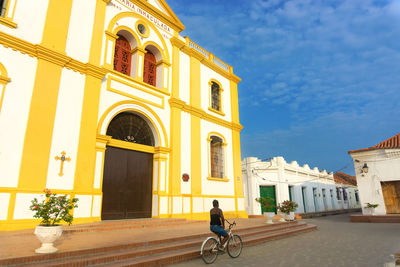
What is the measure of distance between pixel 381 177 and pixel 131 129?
16.0 meters

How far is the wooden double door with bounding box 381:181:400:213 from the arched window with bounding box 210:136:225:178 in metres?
10.7

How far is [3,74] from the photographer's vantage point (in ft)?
25.8

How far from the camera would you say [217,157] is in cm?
1581

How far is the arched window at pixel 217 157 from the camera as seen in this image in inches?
605

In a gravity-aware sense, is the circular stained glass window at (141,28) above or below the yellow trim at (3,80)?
above

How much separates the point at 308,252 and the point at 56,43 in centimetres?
1086

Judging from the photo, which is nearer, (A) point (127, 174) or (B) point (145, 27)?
(A) point (127, 174)

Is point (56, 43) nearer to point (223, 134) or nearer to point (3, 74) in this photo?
point (3, 74)

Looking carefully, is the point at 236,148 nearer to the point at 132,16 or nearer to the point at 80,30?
the point at 132,16

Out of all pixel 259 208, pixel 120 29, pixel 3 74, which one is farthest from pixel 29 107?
pixel 259 208

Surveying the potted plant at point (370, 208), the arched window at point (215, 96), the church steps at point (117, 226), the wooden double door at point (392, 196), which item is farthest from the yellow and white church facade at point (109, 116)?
the wooden double door at point (392, 196)

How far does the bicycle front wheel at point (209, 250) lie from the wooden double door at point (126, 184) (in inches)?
215

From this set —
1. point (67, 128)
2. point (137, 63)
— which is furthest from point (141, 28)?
point (67, 128)

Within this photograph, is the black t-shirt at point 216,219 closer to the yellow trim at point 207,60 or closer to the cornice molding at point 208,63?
the yellow trim at point 207,60
